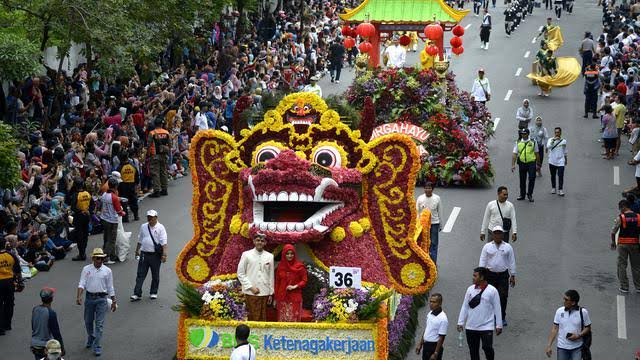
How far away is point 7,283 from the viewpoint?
1805 centimetres

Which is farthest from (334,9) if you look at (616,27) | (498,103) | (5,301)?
(5,301)

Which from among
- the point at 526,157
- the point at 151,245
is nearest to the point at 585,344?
the point at 151,245

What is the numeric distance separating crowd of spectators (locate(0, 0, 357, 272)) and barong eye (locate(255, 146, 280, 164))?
43.0 inches

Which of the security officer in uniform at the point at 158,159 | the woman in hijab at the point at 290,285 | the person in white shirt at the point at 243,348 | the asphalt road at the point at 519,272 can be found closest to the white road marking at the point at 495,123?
the asphalt road at the point at 519,272

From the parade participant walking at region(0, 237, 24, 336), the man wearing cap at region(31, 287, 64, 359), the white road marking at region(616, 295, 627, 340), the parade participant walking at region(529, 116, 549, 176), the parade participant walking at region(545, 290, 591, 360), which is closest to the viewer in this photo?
the parade participant walking at region(545, 290, 591, 360)

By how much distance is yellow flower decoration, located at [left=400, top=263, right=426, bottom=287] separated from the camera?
55.5 feet

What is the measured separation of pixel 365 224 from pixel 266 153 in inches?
63.7

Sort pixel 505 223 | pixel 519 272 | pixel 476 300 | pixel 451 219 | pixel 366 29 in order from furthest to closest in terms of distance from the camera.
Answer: pixel 366 29 → pixel 451 219 → pixel 519 272 → pixel 505 223 → pixel 476 300

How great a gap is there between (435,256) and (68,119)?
9.98 m

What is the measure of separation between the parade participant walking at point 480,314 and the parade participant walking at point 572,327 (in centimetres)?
79

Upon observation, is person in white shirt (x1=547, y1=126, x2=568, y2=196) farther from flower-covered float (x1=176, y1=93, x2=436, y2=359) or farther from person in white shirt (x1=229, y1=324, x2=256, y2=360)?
person in white shirt (x1=229, y1=324, x2=256, y2=360)

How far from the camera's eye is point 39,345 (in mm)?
16047

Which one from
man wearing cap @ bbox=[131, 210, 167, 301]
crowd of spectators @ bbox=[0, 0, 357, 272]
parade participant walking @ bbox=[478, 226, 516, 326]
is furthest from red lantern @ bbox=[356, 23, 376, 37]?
parade participant walking @ bbox=[478, 226, 516, 326]

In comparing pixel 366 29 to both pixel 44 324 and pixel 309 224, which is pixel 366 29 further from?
pixel 44 324
